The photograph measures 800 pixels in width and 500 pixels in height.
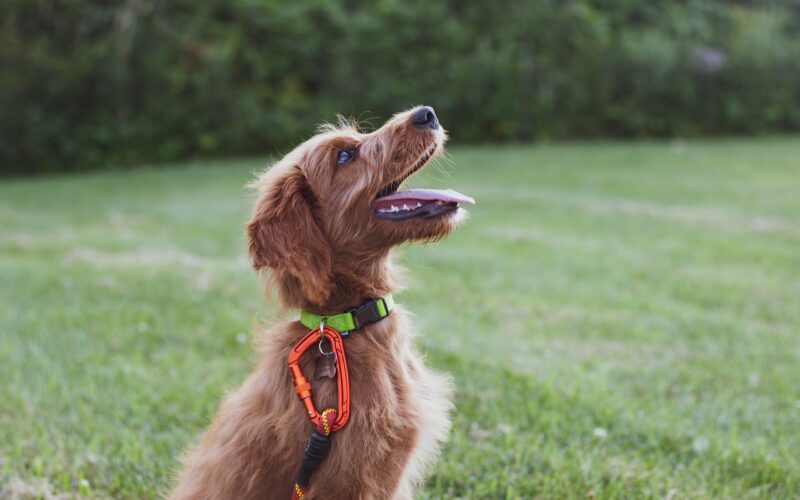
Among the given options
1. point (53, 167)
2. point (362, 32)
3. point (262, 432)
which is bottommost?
point (53, 167)

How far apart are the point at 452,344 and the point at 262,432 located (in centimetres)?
285

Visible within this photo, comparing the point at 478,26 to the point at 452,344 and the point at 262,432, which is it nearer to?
the point at 452,344

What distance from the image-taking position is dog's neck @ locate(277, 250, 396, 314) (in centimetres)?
285

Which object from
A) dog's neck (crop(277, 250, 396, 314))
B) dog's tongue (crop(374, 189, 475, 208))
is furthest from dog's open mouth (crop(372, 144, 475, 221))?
dog's neck (crop(277, 250, 396, 314))

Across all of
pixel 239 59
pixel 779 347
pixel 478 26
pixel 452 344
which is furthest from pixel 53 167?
pixel 779 347

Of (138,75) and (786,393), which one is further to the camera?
(138,75)

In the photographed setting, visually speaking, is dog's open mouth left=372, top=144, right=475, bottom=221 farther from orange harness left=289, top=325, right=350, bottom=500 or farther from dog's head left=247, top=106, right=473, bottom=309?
orange harness left=289, top=325, right=350, bottom=500

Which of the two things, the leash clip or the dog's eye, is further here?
the dog's eye

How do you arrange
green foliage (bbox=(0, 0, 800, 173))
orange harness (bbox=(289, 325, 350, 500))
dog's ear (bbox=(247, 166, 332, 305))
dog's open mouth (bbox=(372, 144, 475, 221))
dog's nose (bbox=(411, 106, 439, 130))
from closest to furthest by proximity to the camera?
orange harness (bbox=(289, 325, 350, 500)) → dog's ear (bbox=(247, 166, 332, 305)) → dog's open mouth (bbox=(372, 144, 475, 221)) → dog's nose (bbox=(411, 106, 439, 130)) → green foliage (bbox=(0, 0, 800, 173))

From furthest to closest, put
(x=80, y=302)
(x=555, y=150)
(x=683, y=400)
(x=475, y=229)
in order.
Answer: (x=555, y=150)
(x=475, y=229)
(x=80, y=302)
(x=683, y=400)

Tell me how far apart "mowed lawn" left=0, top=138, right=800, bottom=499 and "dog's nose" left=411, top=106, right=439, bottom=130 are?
79 cm

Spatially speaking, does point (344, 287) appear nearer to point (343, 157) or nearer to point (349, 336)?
point (349, 336)

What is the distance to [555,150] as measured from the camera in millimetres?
20453

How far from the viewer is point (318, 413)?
257 centimetres
